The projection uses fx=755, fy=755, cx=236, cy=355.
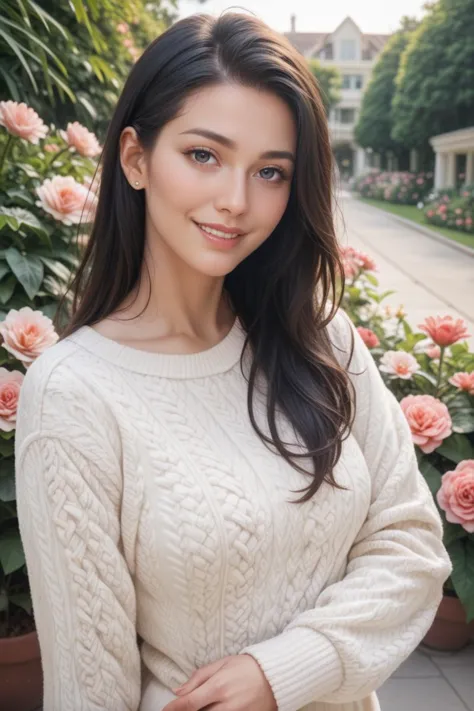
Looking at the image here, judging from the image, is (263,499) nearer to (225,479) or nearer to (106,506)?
(225,479)

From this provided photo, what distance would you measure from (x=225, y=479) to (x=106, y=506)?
18cm

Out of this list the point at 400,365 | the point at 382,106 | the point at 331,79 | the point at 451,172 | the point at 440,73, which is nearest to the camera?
the point at 400,365

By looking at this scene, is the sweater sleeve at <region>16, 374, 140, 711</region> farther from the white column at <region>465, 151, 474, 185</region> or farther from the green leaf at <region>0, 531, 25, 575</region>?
the white column at <region>465, 151, 474, 185</region>

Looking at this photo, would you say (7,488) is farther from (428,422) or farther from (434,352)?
(434,352)

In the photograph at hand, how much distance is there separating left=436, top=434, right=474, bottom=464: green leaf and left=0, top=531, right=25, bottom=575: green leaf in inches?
50.6

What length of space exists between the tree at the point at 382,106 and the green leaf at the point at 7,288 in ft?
101

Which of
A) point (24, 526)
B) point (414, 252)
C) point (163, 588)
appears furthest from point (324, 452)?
point (414, 252)

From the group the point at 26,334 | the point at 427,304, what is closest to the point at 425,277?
the point at 427,304

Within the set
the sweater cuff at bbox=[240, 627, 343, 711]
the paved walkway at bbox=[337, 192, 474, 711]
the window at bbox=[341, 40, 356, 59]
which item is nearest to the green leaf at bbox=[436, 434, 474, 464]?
the paved walkway at bbox=[337, 192, 474, 711]

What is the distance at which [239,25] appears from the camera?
116 centimetres

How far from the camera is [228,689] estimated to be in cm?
102

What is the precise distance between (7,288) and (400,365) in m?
1.26

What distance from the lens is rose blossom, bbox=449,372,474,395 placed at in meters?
2.42

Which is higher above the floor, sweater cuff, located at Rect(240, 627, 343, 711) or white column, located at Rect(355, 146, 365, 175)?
sweater cuff, located at Rect(240, 627, 343, 711)
